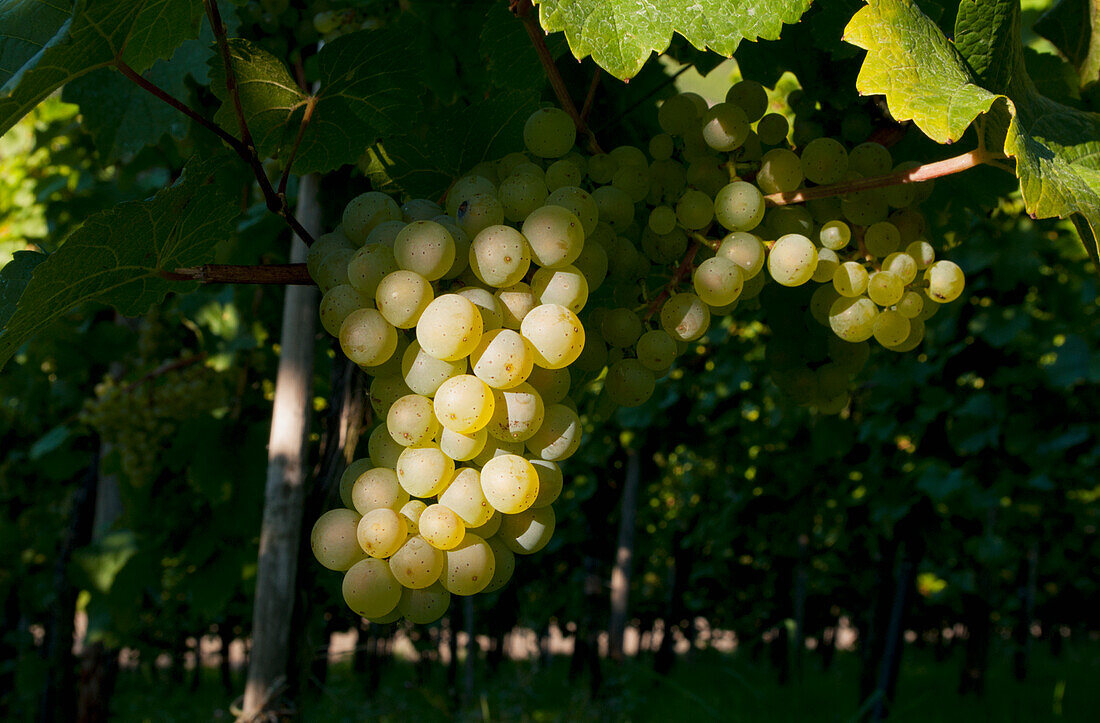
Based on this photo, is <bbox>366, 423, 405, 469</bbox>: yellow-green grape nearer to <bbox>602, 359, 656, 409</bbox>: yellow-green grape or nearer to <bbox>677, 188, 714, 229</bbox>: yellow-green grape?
<bbox>602, 359, 656, 409</bbox>: yellow-green grape

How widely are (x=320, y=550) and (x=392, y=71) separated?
538 mm

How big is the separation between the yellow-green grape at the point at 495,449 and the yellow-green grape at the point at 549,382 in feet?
0.15

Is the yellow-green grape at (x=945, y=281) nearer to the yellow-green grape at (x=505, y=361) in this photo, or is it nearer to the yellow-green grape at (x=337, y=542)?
the yellow-green grape at (x=505, y=361)

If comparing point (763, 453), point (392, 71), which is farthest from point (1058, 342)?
point (392, 71)

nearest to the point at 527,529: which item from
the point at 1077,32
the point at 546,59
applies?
the point at 546,59

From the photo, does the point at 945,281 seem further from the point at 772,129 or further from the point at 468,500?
the point at 468,500

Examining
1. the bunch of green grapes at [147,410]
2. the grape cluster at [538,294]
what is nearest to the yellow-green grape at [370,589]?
the grape cluster at [538,294]

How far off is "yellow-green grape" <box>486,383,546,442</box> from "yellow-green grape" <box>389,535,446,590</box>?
108 mm

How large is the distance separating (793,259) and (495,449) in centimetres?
33

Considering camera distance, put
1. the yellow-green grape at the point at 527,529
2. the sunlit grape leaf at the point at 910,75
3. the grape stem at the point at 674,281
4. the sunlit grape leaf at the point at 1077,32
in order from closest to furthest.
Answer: the sunlit grape leaf at the point at 910,75, the yellow-green grape at the point at 527,529, the grape stem at the point at 674,281, the sunlit grape leaf at the point at 1077,32

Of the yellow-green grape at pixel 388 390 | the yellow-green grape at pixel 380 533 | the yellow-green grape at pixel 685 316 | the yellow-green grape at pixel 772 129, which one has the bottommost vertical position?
the yellow-green grape at pixel 380 533

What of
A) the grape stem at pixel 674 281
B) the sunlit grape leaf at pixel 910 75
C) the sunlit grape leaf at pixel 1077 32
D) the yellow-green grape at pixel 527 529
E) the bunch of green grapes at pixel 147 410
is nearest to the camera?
the sunlit grape leaf at pixel 910 75

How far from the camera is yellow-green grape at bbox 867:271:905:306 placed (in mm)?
809

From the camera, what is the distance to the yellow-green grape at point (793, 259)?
2.48ft
